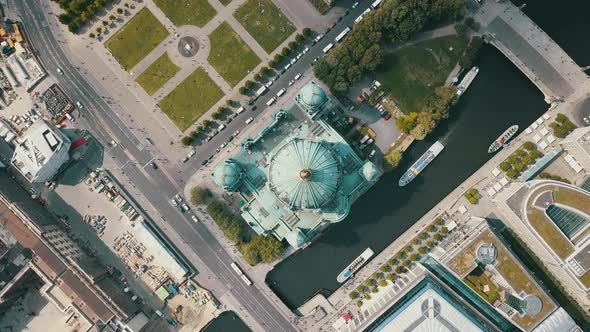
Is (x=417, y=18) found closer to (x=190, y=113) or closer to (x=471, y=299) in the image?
(x=190, y=113)

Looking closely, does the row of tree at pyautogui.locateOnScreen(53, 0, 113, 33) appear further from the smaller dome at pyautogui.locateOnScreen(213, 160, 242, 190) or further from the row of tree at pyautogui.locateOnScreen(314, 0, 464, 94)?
the row of tree at pyautogui.locateOnScreen(314, 0, 464, 94)

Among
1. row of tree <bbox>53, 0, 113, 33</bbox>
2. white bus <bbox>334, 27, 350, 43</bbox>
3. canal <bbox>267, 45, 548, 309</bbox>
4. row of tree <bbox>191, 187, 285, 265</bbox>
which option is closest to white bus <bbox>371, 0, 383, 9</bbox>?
white bus <bbox>334, 27, 350, 43</bbox>

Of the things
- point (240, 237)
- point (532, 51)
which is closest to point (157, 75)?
point (240, 237)

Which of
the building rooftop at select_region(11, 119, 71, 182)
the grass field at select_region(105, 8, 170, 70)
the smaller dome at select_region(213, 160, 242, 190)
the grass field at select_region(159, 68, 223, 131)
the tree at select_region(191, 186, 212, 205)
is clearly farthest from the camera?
the grass field at select_region(105, 8, 170, 70)

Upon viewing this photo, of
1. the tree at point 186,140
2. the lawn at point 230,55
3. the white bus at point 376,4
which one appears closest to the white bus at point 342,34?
the white bus at point 376,4

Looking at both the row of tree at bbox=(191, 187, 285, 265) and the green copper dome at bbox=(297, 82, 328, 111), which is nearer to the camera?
the green copper dome at bbox=(297, 82, 328, 111)

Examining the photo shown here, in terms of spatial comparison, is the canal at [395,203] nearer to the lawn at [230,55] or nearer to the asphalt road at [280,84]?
the asphalt road at [280,84]

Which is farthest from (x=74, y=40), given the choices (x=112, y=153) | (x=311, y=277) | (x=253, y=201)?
(x=311, y=277)

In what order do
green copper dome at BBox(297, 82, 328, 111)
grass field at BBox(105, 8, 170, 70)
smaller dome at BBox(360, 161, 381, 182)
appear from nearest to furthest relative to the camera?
1. green copper dome at BBox(297, 82, 328, 111)
2. smaller dome at BBox(360, 161, 381, 182)
3. grass field at BBox(105, 8, 170, 70)
